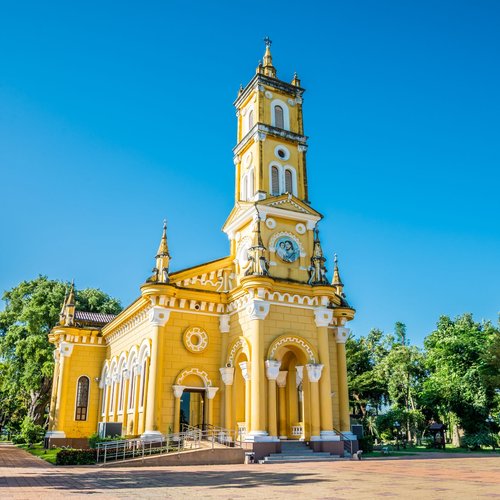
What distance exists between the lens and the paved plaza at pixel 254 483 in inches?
471

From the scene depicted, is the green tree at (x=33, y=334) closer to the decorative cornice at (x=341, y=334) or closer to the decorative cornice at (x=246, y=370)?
the decorative cornice at (x=246, y=370)

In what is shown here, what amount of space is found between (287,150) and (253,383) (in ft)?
52.0

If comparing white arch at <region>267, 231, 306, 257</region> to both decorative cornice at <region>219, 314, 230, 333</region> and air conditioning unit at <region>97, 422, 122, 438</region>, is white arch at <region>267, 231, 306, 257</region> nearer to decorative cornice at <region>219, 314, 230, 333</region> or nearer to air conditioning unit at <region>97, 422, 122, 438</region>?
decorative cornice at <region>219, 314, 230, 333</region>

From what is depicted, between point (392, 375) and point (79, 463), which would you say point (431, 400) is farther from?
point (79, 463)

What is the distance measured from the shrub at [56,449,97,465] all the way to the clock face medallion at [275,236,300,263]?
1477 cm

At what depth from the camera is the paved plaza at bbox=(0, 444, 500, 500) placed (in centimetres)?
1195

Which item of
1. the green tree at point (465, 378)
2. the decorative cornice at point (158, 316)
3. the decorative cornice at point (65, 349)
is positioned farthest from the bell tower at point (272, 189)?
the green tree at point (465, 378)

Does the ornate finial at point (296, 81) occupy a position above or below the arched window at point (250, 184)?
above

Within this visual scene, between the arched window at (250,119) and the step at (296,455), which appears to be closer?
the step at (296,455)

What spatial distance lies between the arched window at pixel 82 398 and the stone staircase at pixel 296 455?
61.2 ft

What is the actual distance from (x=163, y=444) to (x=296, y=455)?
21.8 feet

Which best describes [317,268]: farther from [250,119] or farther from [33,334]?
[33,334]

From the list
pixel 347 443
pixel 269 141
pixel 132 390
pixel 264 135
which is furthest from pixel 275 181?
pixel 347 443

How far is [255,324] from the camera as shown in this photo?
87.9 ft
